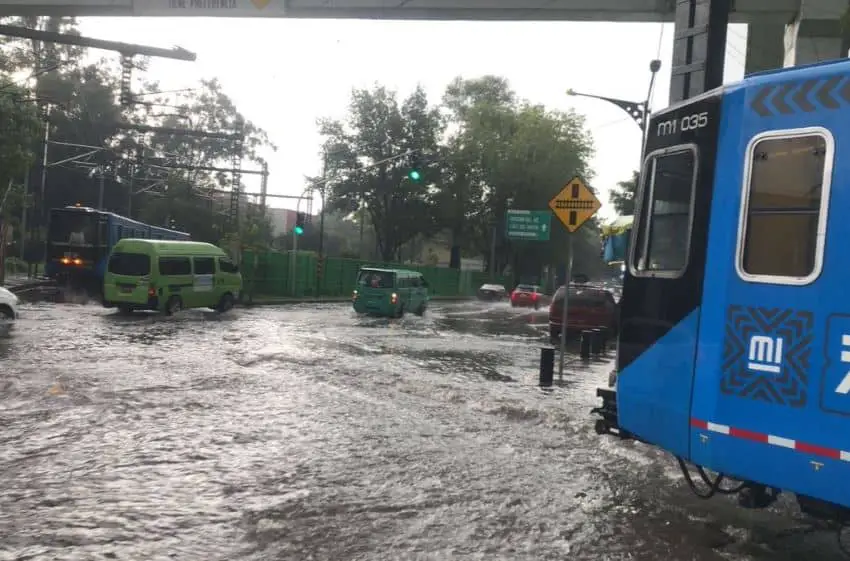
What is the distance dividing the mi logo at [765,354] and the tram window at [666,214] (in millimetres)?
786

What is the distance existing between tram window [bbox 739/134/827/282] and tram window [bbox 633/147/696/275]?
51cm

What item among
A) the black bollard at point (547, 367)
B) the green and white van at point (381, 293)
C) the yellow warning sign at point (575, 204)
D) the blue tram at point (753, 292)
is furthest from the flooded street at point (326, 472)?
the green and white van at point (381, 293)

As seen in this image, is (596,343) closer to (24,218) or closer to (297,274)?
(297,274)

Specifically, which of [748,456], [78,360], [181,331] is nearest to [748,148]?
[748,456]

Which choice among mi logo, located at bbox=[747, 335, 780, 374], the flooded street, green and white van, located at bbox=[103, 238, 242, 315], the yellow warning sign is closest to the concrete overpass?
the yellow warning sign

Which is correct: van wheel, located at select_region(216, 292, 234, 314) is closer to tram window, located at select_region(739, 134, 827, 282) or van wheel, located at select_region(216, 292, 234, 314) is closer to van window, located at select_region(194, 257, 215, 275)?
van window, located at select_region(194, 257, 215, 275)

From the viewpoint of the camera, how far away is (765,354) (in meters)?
4.50

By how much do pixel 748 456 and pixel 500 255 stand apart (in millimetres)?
66170

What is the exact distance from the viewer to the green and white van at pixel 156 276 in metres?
21.0

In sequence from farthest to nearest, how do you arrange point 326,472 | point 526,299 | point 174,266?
point 526,299 < point 174,266 < point 326,472

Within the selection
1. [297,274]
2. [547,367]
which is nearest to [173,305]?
[547,367]

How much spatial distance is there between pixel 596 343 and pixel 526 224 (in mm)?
37640

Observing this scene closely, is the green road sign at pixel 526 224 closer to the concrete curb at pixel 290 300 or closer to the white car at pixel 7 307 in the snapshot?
the concrete curb at pixel 290 300

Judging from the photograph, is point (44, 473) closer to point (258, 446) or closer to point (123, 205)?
point (258, 446)
